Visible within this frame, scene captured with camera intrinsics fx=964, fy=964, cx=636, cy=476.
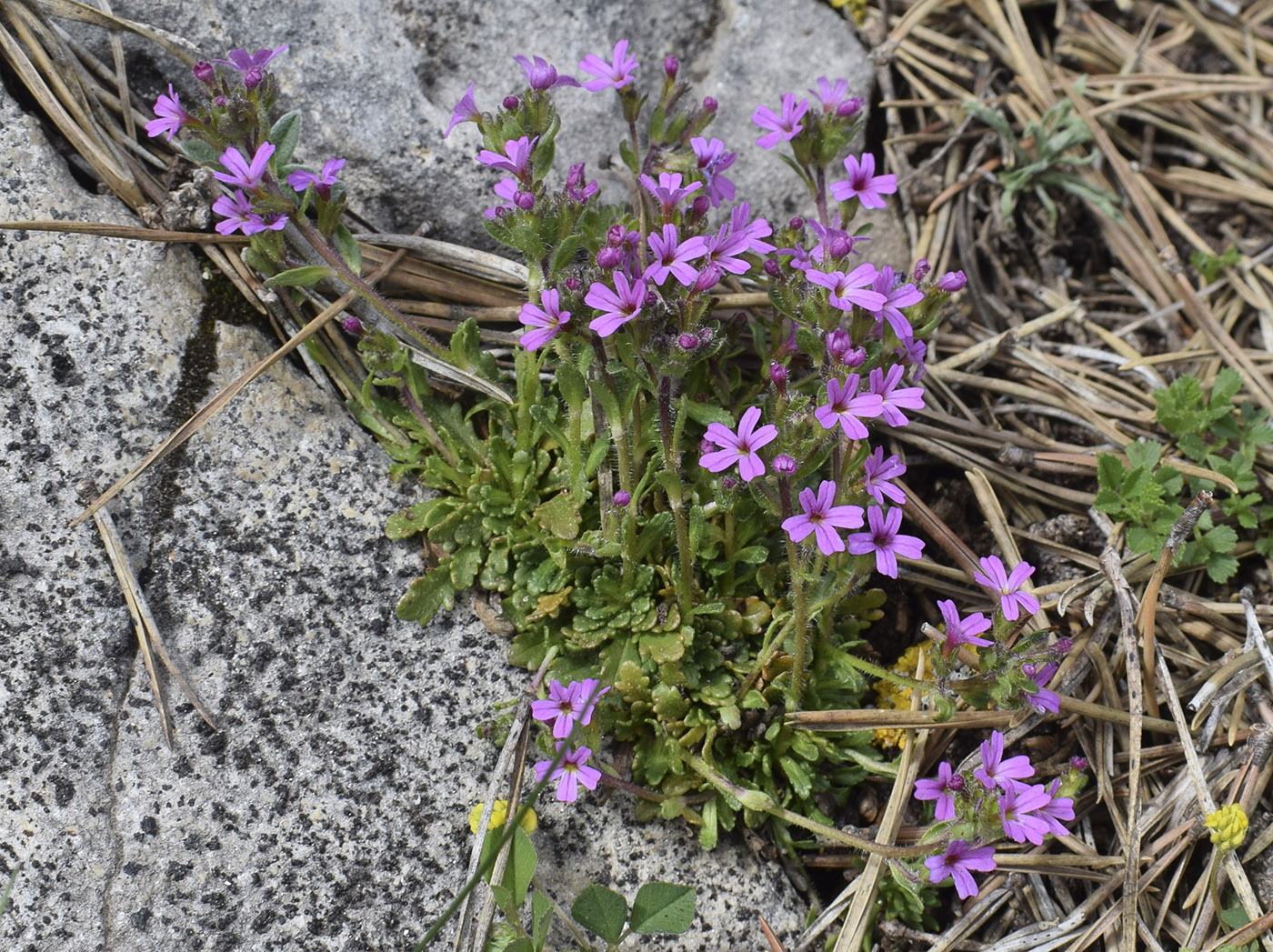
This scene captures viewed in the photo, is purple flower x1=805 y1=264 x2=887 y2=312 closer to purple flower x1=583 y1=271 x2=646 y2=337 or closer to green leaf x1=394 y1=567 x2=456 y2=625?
purple flower x1=583 y1=271 x2=646 y2=337

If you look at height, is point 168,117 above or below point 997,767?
above

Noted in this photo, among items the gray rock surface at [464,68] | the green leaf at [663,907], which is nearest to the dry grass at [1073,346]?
the gray rock surface at [464,68]

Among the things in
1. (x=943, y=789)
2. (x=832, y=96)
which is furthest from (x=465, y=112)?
(x=943, y=789)

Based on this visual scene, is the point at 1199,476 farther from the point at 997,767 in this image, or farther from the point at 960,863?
the point at 960,863

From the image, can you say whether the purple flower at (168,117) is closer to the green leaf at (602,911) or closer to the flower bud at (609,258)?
the flower bud at (609,258)

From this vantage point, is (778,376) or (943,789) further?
(943,789)

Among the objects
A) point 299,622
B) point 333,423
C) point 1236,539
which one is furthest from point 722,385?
point 1236,539
